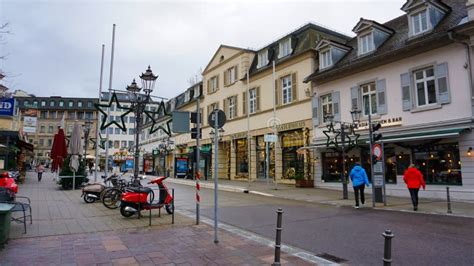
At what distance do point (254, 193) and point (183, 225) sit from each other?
10482 mm

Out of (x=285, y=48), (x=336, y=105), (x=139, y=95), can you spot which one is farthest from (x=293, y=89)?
(x=139, y=95)

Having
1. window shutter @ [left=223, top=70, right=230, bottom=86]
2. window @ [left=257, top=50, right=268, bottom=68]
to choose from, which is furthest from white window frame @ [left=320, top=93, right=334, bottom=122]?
window shutter @ [left=223, top=70, right=230, bottom=86]

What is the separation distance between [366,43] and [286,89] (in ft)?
22.5

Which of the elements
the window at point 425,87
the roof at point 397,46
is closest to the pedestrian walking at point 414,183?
the window at point 425,87

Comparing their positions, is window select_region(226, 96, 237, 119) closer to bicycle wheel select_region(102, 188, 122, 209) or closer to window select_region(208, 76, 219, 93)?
window select_region(208, 76, 219, 93)

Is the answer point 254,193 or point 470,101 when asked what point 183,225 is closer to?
point 254,193

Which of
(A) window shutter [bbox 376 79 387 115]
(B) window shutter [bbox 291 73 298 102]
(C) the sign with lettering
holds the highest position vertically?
(B) window shutter [bbox 291 73 298 102]

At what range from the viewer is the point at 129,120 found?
77.8m

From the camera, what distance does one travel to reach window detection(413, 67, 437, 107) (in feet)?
51.9

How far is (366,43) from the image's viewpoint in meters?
19.4

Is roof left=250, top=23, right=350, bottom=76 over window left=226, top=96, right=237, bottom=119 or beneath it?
over

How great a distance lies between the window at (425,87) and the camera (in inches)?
623

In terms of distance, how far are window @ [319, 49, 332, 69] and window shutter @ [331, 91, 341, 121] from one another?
6.61 feet

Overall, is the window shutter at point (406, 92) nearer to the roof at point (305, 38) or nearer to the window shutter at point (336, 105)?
the window shutter at point (336, 105)
